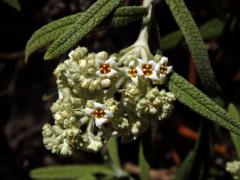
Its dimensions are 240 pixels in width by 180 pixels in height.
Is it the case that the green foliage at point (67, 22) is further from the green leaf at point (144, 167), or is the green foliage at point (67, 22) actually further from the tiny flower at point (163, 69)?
the green leaf at point (144, 167)

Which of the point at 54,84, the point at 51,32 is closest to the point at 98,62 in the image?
the point at 51,32

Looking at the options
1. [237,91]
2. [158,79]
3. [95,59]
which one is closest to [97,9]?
[95,59]

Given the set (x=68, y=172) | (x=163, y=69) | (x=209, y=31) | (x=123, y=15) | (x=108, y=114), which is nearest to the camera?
(x=108, y=114)

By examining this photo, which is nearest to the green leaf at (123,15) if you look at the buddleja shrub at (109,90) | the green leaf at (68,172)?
the buddleja shrub at (109,90)

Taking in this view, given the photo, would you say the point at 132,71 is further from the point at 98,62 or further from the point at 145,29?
the point at 145,29

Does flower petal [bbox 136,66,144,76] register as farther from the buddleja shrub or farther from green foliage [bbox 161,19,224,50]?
green foliage [bbox 161,19,224,50]
